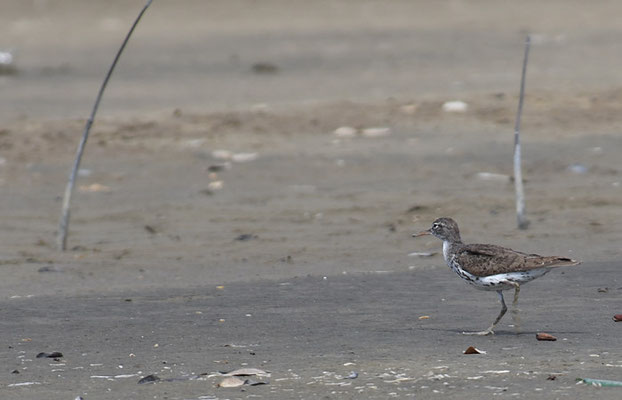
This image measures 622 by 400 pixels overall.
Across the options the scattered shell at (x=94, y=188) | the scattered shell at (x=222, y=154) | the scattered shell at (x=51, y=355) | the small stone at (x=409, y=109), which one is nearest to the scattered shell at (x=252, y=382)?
the scattered shell at (x=51, y=355)

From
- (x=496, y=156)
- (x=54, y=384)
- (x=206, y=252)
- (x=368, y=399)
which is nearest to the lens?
(x=368, y=399)

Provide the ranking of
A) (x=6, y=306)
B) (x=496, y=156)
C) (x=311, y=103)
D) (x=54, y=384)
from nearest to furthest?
(x=54, y=384) → (x=6, y=306) → (x=496, y=156) → (x=311, y=103)

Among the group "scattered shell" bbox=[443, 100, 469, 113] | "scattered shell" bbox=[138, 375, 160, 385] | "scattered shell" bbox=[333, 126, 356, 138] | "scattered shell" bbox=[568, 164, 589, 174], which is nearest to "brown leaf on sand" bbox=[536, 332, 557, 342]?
"scattered shell" bbox=[138, 375, 160, 385]

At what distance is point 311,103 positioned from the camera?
50.2 feet

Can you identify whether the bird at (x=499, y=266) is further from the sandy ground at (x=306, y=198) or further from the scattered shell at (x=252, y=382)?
the scattered shell at (x=252, y=382)

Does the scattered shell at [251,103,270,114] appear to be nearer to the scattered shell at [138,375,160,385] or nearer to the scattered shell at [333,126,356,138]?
the scattered shell at [333,126,356,138]

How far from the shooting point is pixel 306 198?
11367 millimetres

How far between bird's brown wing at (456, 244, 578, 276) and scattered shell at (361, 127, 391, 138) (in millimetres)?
6503

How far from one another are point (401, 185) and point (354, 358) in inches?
217

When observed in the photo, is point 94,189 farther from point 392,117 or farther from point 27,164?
point 392,117

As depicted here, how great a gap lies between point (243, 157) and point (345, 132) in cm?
143

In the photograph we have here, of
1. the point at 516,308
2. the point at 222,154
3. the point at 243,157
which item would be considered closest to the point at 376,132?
the point at 243,157

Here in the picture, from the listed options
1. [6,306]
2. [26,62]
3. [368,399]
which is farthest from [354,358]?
[26,62]

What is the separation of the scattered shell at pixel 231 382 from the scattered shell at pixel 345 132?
8017mm
